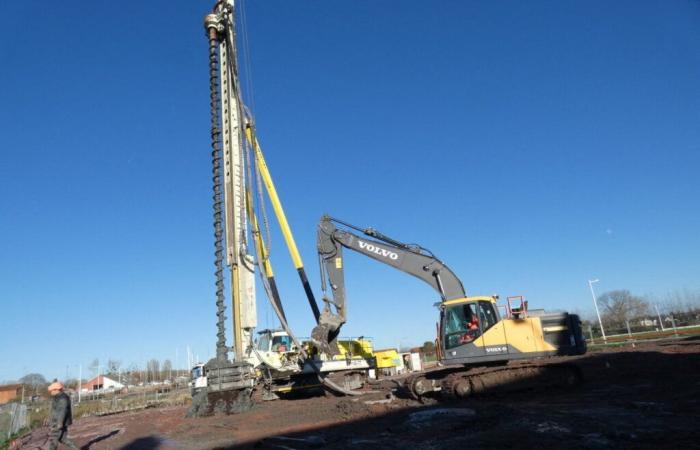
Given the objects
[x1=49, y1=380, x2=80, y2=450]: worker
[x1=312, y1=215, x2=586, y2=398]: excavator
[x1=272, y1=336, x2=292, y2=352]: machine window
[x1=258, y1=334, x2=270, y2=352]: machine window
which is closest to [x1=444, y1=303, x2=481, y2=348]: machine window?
[x1=312, y1=215, x2=586, y2=398]: excavator

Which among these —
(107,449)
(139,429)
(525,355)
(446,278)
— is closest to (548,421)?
(525,355)

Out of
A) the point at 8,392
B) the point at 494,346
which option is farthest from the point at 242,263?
the point at 8,392

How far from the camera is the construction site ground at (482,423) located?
7.58 meters

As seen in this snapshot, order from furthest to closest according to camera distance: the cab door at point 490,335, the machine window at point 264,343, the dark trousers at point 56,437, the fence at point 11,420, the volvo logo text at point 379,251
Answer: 1. the machine window at point 264,343
2. the volvo logo text at point 379,251
3. the fence at point 11,420
4. the cab door at point 490,335
5. the dark trousers at point 56,437

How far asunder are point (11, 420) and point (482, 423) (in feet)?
54.8

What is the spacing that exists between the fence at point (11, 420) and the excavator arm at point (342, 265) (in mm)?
10535

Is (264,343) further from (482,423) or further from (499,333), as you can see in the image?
(482,423)

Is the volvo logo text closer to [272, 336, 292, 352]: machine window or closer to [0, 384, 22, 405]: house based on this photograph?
[272, 336, 292, 352]: machine window

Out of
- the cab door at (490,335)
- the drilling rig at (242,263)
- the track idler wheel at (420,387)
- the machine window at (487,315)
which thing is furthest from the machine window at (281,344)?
the machine window at (487,315)

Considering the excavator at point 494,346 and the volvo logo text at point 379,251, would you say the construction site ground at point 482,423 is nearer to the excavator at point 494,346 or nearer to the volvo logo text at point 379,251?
the excavator at point 494,346

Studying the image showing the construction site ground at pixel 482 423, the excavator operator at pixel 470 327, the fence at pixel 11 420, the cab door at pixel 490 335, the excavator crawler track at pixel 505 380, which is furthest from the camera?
the fence at pixel 11 420

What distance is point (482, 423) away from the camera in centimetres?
901

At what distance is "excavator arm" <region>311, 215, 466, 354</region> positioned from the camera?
15.3 metres

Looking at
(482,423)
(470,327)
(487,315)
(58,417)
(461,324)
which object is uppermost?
(487,315)
